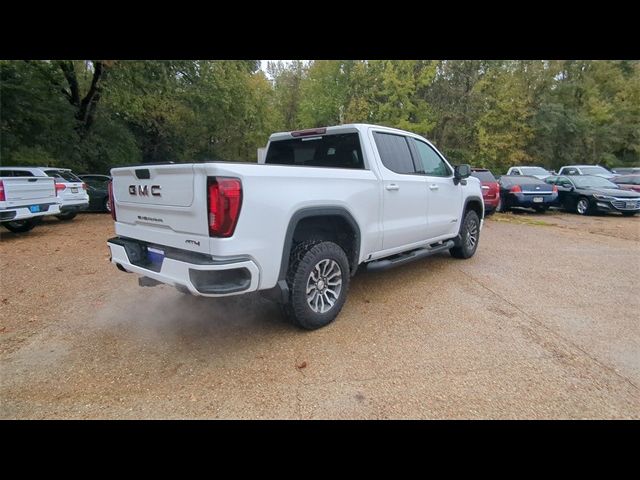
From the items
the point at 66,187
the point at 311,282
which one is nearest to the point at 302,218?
the point at 311,282

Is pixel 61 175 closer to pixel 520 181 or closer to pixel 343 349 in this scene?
pixel 343 349

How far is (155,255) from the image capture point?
10.1ft

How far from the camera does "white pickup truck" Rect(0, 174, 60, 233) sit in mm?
7137

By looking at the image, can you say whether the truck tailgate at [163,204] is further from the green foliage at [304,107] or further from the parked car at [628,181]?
the parked car at [628,181]

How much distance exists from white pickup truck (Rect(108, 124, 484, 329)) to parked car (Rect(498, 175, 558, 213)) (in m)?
9.04

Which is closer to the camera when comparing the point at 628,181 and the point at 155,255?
the point at 155,255

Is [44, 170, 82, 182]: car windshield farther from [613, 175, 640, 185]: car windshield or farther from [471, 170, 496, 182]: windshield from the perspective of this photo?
[613, 175, 640, 185]: car windshield

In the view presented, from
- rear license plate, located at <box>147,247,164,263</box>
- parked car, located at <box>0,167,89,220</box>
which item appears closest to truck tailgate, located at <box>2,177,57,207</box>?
parked car, located at <box>0,167,89,220</box>

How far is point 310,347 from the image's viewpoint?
10.4 feet

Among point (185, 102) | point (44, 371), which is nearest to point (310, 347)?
point (44, 371)

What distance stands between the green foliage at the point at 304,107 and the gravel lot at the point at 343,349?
1069 cm

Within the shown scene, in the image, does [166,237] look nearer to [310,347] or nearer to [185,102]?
A: [310,347]

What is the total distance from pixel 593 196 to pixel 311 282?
501 inches

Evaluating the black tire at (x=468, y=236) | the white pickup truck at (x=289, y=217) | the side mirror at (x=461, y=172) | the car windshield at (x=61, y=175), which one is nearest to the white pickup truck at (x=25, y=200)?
the car windshield at (x=61, y=175)
